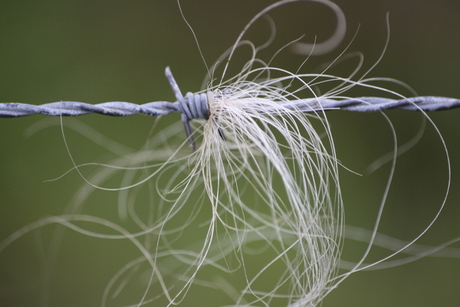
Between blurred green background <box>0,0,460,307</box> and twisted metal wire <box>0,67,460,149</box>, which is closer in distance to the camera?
twisted metal wire <box>0,67,460,149</box>

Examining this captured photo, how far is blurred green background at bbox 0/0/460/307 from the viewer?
1256 millimetres

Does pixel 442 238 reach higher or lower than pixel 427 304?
higher

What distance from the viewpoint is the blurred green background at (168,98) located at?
4.12 ft

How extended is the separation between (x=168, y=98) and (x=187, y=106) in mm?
891

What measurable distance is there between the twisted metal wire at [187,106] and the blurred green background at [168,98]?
0.78m

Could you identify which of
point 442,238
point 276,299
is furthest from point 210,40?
point 442,238

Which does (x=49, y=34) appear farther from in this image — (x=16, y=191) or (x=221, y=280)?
(x=221, y=280)

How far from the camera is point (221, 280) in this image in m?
1.23

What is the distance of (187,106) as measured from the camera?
513 mm

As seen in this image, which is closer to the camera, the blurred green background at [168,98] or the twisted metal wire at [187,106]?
the twisted metal wire at [187,106]

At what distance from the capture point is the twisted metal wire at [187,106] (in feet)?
1.61

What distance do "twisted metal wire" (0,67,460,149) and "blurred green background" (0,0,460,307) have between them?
30.6 inches

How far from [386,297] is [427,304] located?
122 millimetres

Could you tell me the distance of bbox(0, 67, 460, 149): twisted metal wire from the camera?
0.49 metres
